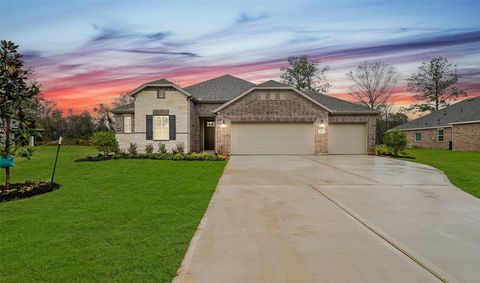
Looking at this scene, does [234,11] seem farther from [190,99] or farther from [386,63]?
[386,63]

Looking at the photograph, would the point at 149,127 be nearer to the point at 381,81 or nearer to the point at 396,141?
the point at 396,141

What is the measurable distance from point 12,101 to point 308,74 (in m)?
38.0

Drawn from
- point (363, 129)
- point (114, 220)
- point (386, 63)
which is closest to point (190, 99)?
point (363, 129)

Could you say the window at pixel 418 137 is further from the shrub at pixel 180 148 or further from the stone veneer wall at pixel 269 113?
the shrub at pixel 180 148

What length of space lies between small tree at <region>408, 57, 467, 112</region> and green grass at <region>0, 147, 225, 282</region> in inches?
1741

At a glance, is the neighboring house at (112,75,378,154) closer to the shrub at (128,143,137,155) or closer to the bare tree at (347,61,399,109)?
the shrub at (128,143,137,155)

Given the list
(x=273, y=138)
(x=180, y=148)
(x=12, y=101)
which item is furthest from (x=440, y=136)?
(x=12, y=101)

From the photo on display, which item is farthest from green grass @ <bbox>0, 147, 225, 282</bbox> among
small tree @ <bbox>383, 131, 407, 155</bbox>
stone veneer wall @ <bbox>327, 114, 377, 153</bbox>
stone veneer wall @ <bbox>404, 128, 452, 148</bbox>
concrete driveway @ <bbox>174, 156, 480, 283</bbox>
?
stone veneer wall @ <bbox>404, 128, 452, 148</bbox>

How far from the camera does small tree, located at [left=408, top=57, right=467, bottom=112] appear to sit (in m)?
41.4

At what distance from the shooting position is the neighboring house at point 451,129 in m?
26.0

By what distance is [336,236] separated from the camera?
462 cm

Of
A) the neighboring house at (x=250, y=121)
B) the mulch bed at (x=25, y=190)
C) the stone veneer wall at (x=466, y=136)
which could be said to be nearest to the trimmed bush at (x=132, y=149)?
the neighboring house at (x=250, y=121)

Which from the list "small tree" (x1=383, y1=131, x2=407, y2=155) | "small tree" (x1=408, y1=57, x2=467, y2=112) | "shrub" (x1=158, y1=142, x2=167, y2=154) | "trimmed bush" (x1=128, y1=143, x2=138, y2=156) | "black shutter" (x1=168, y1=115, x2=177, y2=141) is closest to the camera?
"trimmed bush" (x1=128, y1=143, x2=138, y2=156)

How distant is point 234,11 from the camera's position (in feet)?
45.5
